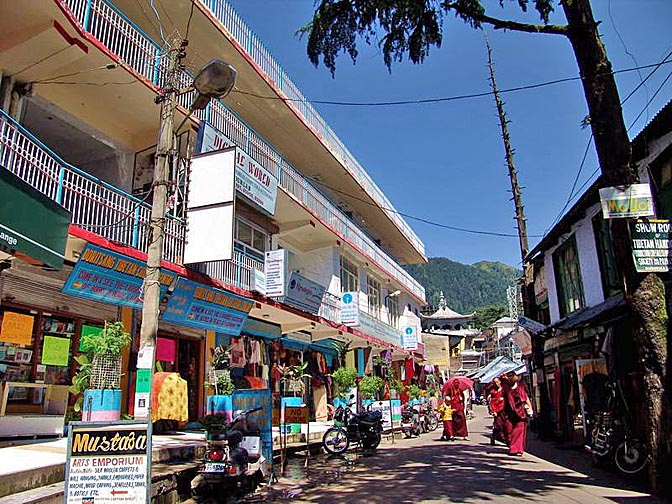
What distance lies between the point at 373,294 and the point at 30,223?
21425mm

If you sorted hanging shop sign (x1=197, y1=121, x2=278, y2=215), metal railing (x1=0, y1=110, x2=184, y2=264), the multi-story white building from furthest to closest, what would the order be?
hanging shop sign (x1=197, y1=121, x2=278, y2=215) < the multi-story white building < metal railing (x1=0, y1=110, x2=184, y2=264)

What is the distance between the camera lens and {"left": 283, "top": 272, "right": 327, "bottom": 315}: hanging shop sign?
16500 mm

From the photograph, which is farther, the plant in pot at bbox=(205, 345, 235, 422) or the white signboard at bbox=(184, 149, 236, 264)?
the plant in pot at bbox=(205, 345, 235, 422)

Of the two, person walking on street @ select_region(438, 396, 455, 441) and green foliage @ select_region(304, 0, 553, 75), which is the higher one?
green foliage @ select_region(304, 0, 553, 75)

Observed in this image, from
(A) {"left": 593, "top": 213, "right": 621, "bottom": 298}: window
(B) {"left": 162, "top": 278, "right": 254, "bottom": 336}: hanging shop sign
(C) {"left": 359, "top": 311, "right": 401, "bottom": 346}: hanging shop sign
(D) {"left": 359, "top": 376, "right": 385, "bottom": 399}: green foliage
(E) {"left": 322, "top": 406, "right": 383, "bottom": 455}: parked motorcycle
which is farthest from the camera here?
(C) {"left": 359, "top": 311, "right": 401, "bottom": 346}: hanging shop sign

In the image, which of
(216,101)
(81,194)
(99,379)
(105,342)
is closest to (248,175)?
(216,101)

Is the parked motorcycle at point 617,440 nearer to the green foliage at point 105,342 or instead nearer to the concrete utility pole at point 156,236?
the concrete utility pole at point 156,236

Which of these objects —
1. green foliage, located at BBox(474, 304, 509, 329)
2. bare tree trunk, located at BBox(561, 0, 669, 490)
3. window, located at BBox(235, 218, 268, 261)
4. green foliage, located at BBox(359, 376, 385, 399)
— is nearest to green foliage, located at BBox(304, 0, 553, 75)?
bare tree trunk, located at BBox(561, 0, 669, 490)

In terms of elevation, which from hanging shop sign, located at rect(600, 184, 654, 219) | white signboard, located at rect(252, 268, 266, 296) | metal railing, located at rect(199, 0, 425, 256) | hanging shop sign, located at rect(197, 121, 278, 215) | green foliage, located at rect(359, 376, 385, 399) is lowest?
green foliage, located at rect(359, 376, 385, 399)

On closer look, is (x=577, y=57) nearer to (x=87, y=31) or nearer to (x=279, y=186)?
(x=87, y=31)

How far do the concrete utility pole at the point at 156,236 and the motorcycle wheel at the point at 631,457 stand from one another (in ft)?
24.0

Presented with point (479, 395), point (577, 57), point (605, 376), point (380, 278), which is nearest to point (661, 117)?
point (577, 57)

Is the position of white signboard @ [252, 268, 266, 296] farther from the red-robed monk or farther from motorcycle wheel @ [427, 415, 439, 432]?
motorcycle wheel @ [427, 415, 439, 432]

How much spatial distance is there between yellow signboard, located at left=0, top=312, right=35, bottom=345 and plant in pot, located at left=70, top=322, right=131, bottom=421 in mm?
1297
